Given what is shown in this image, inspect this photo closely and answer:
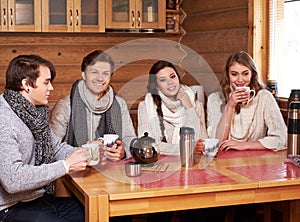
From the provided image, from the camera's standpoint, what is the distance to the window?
11.6 ft

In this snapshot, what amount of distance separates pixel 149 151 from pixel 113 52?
2.41 metres

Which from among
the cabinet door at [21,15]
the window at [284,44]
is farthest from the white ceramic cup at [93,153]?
the cabinet door at [21,15]

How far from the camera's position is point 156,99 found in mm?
2902

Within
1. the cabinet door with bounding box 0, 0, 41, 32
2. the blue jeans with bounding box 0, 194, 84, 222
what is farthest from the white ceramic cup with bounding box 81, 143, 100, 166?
the cabinet door with bounding box 0, 0, 41, 32

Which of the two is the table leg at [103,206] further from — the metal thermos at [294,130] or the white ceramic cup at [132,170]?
the metal thermos at [294,130]

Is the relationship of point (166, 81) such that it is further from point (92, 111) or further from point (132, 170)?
point (132, 170)

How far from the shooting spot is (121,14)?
437 cm

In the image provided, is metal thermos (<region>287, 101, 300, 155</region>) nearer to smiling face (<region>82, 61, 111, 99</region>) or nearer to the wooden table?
the wooden table

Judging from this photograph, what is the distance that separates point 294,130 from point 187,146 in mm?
609

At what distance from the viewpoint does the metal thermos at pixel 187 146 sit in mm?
2408

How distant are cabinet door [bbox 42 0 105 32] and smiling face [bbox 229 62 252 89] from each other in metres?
1.64

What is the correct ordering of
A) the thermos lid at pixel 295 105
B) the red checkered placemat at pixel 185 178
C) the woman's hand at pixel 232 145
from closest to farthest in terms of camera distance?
the red checkered placemat at pixel 185 178 → the thermos lid at pixel 295 105 → the woman's hand at pixel 232 145

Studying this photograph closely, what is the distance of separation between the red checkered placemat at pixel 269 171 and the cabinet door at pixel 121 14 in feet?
7.54

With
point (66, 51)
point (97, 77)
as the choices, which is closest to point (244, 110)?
point (97, 77)
